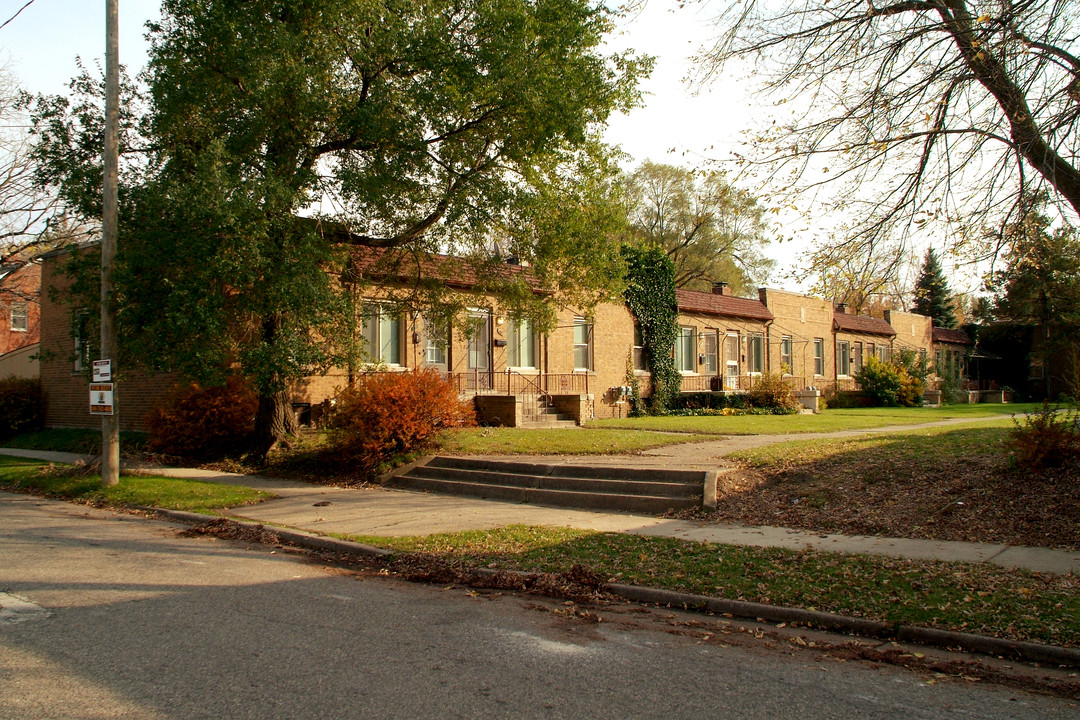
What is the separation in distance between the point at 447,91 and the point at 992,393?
42.0 m

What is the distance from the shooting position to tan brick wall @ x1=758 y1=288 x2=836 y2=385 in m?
35.2

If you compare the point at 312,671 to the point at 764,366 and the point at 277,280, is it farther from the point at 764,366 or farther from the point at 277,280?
the point at 764,366

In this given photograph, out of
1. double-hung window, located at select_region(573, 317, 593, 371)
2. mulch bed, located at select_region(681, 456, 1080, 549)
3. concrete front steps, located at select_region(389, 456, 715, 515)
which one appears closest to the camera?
mulch bed, located at select_region(681, 456, 1080, 549)

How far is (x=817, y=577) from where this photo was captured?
7250 mm

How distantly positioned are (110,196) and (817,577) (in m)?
12.9

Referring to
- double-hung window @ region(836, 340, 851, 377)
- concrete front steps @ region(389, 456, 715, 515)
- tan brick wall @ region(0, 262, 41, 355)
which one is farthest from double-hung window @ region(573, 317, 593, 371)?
tan brick wall @ region(0, 262, 41, 355)

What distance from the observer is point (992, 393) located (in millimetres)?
44562

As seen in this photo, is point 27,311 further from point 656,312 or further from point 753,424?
point 753,424

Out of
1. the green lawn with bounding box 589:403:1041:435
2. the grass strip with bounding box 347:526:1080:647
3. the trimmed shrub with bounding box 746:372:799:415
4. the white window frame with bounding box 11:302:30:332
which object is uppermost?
the white window frame with bounding box 11:302:30:332

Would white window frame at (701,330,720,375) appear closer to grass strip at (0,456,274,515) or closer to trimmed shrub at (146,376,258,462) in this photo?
trimmed shrub at (146,376,258,462)

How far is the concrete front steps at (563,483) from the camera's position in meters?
11.7

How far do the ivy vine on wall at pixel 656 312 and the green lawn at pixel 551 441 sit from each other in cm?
918

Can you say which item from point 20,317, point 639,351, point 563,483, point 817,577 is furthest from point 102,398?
point 20,317

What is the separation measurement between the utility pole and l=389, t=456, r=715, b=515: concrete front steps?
5.24 meters
